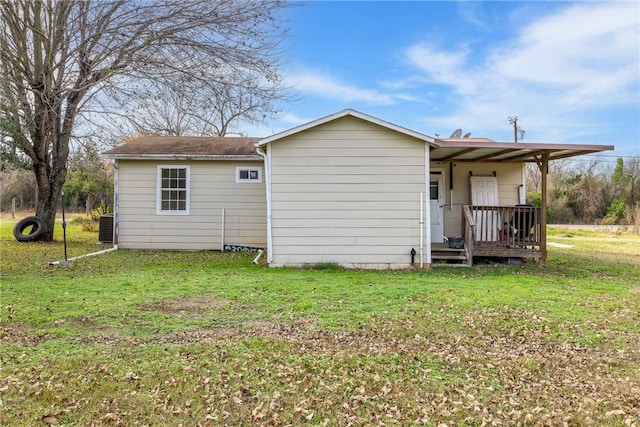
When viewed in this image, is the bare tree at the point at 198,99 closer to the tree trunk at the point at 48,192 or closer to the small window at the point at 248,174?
the tree trunk at the point at 48,192

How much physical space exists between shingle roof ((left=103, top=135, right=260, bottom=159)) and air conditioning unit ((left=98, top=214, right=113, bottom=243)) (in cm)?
232

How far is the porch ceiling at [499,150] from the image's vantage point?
7.92 metres

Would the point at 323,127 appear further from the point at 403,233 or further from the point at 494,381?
the point at 494,381

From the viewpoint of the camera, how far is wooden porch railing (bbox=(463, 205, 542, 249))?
889 cm

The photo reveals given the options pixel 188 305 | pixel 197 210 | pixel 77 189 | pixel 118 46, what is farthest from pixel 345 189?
pixel 77 189

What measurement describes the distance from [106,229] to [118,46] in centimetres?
527

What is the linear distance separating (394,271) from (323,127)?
3204 mm

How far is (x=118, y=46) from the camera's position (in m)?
11.2

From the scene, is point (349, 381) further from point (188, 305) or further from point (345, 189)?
point (345, 189)

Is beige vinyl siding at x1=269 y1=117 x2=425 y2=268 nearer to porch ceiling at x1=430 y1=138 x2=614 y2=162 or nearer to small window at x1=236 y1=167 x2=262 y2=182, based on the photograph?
porch ceiling at x1=430 y1=138 x2=614 y2=162

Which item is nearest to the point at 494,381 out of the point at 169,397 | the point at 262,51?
the point at 169,397

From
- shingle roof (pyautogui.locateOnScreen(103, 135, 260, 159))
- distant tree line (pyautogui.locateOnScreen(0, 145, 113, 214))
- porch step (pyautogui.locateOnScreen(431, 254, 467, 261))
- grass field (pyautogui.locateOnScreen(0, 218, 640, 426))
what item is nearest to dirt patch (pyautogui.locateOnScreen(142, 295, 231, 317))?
grass field (pyautogui.locateOnScreen(0, 218, 640, 426))

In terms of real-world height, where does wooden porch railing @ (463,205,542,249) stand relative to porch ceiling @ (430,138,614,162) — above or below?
below

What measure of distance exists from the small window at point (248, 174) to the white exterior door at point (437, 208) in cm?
461
